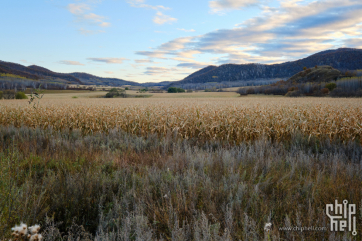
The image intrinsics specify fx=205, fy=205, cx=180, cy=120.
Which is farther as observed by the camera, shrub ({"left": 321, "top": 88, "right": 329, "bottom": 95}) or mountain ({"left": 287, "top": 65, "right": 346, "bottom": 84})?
mountain ({"left": 287, "top": 65, "right": 346, "bottom": 84})

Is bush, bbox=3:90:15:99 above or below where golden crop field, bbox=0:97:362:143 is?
above

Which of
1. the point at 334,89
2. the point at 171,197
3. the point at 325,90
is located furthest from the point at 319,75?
the point at 171,197

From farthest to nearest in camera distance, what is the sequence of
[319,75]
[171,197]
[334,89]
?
[319,75] < [334,89] < [171,197]

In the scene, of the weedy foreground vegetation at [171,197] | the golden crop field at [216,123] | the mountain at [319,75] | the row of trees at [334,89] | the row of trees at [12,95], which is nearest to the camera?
the weedy foreground vegetation at [171,197]

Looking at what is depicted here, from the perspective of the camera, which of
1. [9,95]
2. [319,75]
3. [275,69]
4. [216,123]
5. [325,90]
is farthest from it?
[275,69]

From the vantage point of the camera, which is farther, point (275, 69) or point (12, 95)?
point (275, 69)

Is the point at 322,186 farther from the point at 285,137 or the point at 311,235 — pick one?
the point at 285,137

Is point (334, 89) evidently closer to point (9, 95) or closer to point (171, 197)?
point (171, 197)

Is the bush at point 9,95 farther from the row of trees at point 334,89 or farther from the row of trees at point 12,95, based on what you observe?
the row of trees at point 334,89

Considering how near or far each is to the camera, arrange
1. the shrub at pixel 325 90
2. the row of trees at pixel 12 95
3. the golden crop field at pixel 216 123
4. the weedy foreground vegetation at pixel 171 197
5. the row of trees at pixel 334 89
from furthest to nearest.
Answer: the shrub at pixel 325 90
the row of trees at pixel 12 95
the row of trees at pixel 334 89
the golden crop field at pixel 216 123
the weedy foreground vegetation at pixel 171 197

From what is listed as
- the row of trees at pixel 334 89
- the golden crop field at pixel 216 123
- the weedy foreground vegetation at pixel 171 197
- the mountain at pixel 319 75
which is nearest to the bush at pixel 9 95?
the golden crop field at pixel 216 123

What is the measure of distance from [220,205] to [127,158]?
108 inches

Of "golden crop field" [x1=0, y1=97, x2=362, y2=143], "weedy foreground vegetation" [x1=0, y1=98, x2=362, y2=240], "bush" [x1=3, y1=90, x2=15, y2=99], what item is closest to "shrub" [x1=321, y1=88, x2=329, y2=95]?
"golden crop field" [x1=0, y1=97, x2=362, y2=143]

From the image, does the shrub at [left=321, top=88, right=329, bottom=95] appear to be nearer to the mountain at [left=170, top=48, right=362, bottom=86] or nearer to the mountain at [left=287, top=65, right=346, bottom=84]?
the mountain at [left=287, top=65, right=346, bottom=84]
